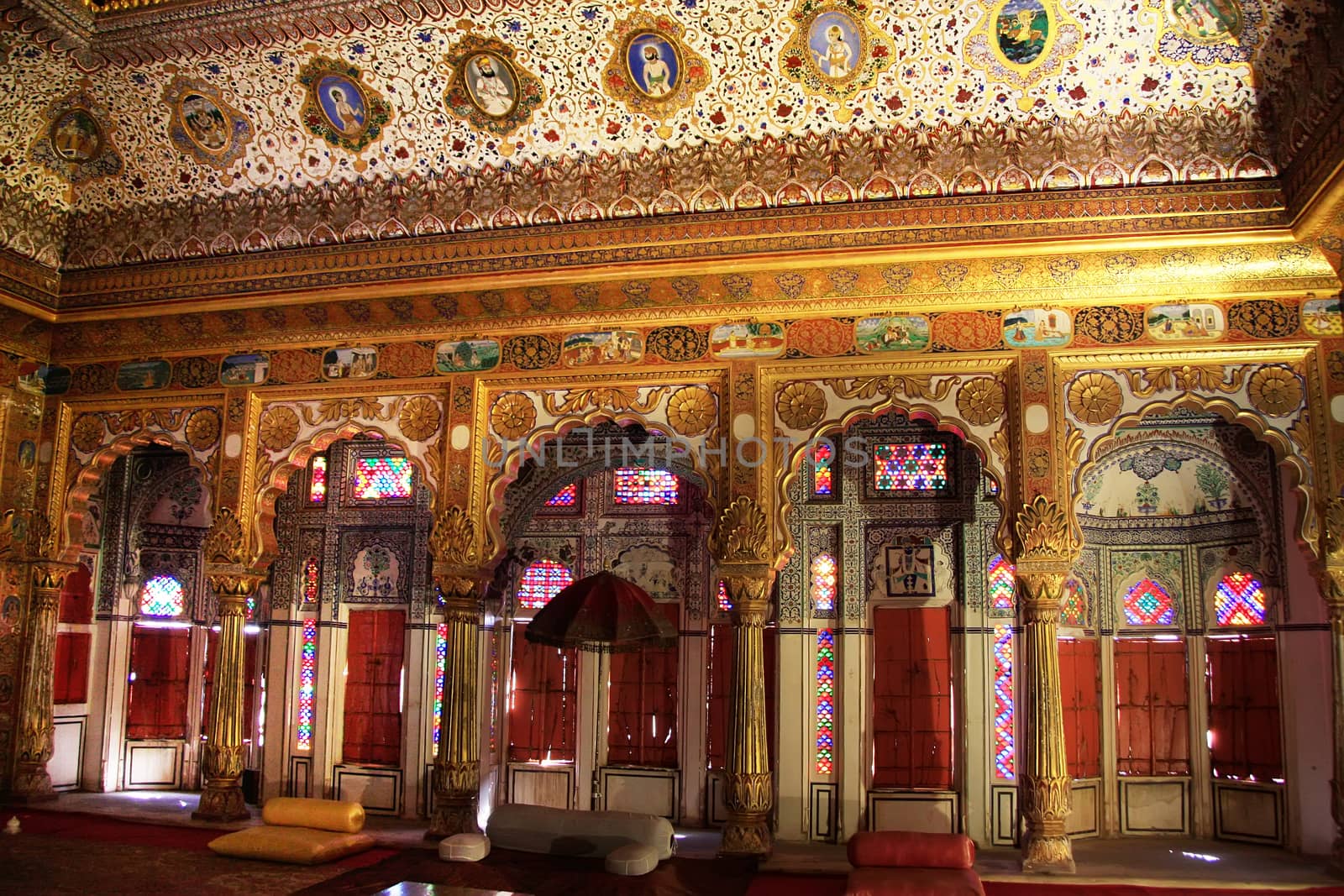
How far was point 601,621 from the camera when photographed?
9.20m

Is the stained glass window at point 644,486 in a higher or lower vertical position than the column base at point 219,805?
higher

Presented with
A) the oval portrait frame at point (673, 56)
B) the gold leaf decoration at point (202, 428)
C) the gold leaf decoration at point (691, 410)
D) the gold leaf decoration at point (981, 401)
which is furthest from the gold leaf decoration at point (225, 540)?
the gold leaf decoration at point (981, 401)

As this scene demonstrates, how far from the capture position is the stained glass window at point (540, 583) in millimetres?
11898

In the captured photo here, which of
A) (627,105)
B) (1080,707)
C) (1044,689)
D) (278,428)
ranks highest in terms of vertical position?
(627,105)

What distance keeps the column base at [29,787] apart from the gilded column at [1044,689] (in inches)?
358

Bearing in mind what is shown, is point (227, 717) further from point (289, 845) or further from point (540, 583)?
point (540, 583)

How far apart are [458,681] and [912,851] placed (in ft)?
13.6

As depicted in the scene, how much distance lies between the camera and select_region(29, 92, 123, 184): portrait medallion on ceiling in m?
9.98

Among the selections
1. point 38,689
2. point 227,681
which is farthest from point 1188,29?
point 38,689

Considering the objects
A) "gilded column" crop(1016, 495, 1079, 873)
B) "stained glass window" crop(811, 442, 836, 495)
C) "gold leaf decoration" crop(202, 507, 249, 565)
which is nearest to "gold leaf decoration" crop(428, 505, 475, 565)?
"gold leaf decoration" crop(202, 507, 249, 565)

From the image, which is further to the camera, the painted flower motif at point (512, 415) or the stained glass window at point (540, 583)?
the stained glass window at point (540, 583)

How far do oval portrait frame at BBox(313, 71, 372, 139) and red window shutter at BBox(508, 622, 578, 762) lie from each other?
524cm

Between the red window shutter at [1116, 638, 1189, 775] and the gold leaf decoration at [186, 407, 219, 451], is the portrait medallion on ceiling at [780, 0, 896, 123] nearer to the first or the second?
the red window shutter at [1116, 638, 1189, 775]

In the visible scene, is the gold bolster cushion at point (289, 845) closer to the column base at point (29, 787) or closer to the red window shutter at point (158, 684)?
the column base at point (29, 787)
